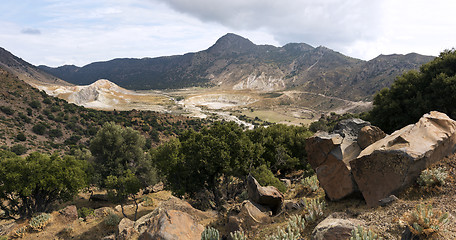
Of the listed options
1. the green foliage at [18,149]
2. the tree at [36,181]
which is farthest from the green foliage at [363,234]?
the green foliage at [18,149]

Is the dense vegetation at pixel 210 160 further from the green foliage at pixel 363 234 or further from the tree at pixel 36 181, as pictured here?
the green foliage at pixel 363 234

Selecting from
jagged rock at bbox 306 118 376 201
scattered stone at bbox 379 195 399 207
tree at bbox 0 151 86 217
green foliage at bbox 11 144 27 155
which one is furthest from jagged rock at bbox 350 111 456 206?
green foliage at bbox 11 144 27 155

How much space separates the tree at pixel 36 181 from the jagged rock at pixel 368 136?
94.7 feet

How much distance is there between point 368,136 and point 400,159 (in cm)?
321

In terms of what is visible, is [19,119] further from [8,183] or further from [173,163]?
[173,163]

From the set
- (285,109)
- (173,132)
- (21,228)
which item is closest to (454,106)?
(21,228)

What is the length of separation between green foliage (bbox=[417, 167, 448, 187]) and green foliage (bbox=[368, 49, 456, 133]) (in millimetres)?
23154

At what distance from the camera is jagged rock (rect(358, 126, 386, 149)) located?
13.1 metres

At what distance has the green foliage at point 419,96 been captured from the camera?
27250 mm

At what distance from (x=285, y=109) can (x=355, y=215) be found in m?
175

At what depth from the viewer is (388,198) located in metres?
9.82

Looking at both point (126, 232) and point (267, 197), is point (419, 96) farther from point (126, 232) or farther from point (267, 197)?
point (126, 232)

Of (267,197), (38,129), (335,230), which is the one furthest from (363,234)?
(38,129)

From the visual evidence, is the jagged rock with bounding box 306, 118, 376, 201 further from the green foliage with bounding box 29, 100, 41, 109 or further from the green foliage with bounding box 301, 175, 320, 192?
the green foliage with bounding box 29, 100, 41, 109
